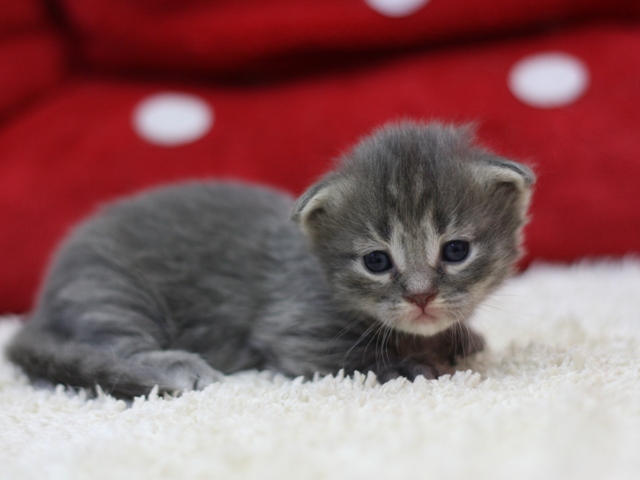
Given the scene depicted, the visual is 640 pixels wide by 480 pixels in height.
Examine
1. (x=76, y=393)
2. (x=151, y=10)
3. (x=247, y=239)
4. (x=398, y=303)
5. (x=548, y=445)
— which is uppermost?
(x=151, y=10)

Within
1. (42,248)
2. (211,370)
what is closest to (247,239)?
(211,370)

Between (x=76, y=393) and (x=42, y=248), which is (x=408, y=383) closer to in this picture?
(x=76, y=393)

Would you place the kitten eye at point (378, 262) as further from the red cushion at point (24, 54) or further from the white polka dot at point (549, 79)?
the red cushion at point (24, 54)

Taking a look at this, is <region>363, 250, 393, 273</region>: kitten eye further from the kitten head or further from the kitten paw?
the kitten paw

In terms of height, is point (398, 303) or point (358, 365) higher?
point (398, 303)

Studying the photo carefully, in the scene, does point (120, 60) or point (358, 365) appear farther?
point (120, 60)

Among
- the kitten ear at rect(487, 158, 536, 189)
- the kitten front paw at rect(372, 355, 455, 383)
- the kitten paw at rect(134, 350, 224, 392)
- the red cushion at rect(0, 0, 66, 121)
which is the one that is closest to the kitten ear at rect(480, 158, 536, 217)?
the kitten ear at rect(487, 158, 536, 189)

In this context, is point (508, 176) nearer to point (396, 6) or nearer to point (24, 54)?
point (396, 6)
